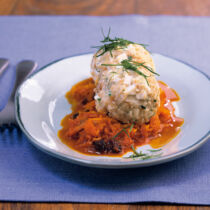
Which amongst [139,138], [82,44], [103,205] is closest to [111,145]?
[139,138]

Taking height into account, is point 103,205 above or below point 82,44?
below

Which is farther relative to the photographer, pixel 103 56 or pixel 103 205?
pixel 103 56

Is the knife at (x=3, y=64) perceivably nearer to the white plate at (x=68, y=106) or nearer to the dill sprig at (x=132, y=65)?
the white plate at (x=68, y=106)

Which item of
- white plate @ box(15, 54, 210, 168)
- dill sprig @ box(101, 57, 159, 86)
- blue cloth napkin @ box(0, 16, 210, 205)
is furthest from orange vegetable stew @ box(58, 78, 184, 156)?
dill sprig @ box(101, 57, 159, 86)

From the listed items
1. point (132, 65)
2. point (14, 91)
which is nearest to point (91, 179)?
point (132, 65)

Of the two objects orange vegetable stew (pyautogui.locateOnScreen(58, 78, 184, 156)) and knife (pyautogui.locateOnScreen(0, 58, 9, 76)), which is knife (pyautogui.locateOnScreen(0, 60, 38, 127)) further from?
orange vegetable stew (pyautogui.locateOnScreen(58, 78, 184, 156))

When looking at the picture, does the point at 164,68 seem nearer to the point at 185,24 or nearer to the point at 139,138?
the point at 139,138

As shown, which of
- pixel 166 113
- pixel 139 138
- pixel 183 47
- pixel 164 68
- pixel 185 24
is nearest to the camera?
pixel 139 138
